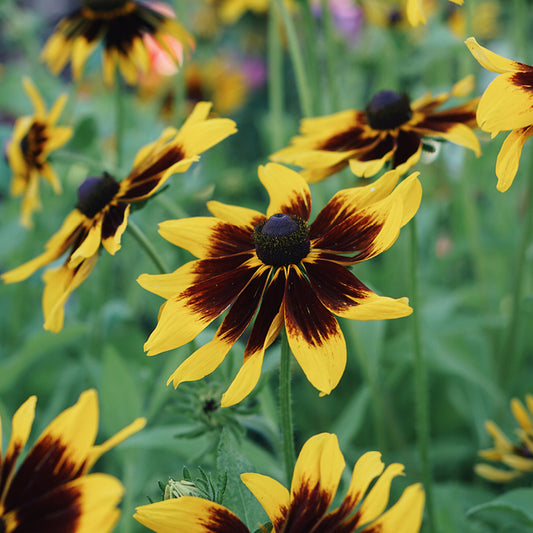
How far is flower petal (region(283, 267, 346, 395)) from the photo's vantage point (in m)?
0.39

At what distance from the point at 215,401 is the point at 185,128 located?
0.24m

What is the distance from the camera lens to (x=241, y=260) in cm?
50

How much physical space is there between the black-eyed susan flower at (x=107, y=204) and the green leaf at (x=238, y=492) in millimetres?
173

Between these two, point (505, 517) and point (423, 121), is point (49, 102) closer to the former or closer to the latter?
point (423, 121)

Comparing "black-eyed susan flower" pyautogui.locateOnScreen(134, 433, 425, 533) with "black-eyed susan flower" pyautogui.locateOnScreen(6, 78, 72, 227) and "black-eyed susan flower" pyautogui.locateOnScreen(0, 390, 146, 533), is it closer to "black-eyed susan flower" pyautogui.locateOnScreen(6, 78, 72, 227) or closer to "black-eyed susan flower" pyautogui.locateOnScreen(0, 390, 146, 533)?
"black-eyed susan flower" pyautogui.locateOnScreen(0, 390, 146, 533)

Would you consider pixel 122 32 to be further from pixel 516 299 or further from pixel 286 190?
pixel 516 299

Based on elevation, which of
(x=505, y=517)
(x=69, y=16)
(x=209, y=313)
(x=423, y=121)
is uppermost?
(x=69, y=16)

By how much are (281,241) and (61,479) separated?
0.69 ft

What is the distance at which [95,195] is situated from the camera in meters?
0.57

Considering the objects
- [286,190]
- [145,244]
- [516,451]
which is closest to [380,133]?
[286,190]

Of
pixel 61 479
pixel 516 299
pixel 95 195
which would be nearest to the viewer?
pixel 61 479

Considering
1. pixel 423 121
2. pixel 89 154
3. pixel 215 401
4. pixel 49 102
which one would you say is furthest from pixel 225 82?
pixel 215 401

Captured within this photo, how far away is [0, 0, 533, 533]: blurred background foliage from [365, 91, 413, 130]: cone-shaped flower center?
0.38 feet

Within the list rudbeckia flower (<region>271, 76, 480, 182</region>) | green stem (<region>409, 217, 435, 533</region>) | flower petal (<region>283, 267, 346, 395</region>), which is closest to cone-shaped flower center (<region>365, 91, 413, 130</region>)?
rudbeckia flower (<region>271, 76, 480, 182</region>)
